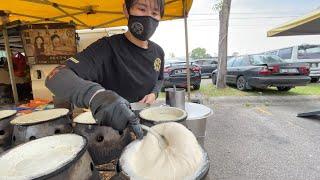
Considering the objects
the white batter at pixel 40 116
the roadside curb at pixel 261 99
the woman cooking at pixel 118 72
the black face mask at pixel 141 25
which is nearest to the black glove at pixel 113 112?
the woman cooking at pixel 118 72

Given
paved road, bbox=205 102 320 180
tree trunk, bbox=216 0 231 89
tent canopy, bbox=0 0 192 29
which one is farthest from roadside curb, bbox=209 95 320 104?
tent canopy, bbox=0 0 192 29

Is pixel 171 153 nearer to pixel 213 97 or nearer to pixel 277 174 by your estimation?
pixel 277 174

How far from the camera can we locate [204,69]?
1700cm

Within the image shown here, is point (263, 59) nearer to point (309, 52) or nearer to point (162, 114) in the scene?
point (309, 52)

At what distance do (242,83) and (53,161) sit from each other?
913 cm

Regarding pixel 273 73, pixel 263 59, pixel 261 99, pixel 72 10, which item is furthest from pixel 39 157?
pixel 263 59

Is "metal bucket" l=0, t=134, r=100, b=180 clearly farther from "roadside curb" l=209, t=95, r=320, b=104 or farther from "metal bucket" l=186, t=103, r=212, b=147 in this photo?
"roadside curb" l=209, t=95, r=320, b=104

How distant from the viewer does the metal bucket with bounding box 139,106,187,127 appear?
4.00ft

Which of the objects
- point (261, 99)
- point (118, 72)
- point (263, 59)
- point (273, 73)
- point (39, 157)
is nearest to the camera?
point (39, 157)

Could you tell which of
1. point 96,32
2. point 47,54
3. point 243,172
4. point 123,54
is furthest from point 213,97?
point 123,54

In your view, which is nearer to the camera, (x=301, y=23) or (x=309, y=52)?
(x=301, y=23)

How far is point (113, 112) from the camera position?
895 mm

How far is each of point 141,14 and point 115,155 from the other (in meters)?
0.90

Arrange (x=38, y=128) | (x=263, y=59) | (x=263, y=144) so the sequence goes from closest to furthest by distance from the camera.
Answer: (x=38, y=128) → (x=263, y=144) → (x=263, y=59)
